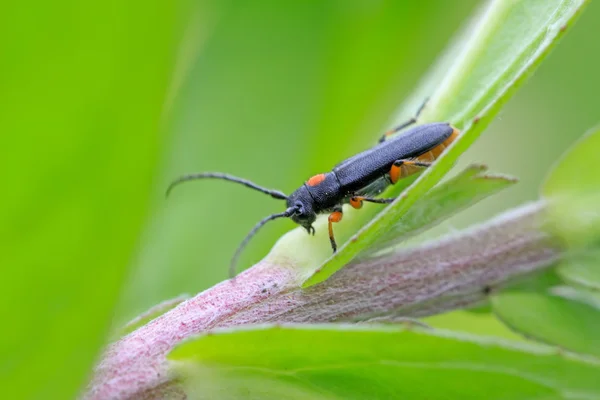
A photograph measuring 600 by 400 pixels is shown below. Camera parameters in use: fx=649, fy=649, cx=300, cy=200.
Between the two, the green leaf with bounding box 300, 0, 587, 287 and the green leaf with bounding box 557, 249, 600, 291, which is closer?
the green leaf with bounding box 300, 0, 587, 287

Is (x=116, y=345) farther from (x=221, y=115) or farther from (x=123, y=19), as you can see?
(x=221, y=115)

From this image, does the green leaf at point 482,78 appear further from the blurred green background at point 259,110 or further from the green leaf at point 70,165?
the blurred green background at point 259,110

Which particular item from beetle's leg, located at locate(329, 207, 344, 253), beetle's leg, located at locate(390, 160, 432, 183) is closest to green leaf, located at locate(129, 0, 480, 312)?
beetle's leg, located at locate(390, 160, 432, 183)

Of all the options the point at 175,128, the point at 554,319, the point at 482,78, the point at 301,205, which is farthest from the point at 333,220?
the point at 301,205

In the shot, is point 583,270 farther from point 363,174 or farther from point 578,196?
point 363,174

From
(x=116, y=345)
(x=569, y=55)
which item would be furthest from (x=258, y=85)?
(x=569, y=55)

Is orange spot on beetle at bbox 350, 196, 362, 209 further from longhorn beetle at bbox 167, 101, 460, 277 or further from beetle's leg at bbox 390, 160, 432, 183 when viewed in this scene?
beetle's leg at bbox 390, 160, 432, 183
